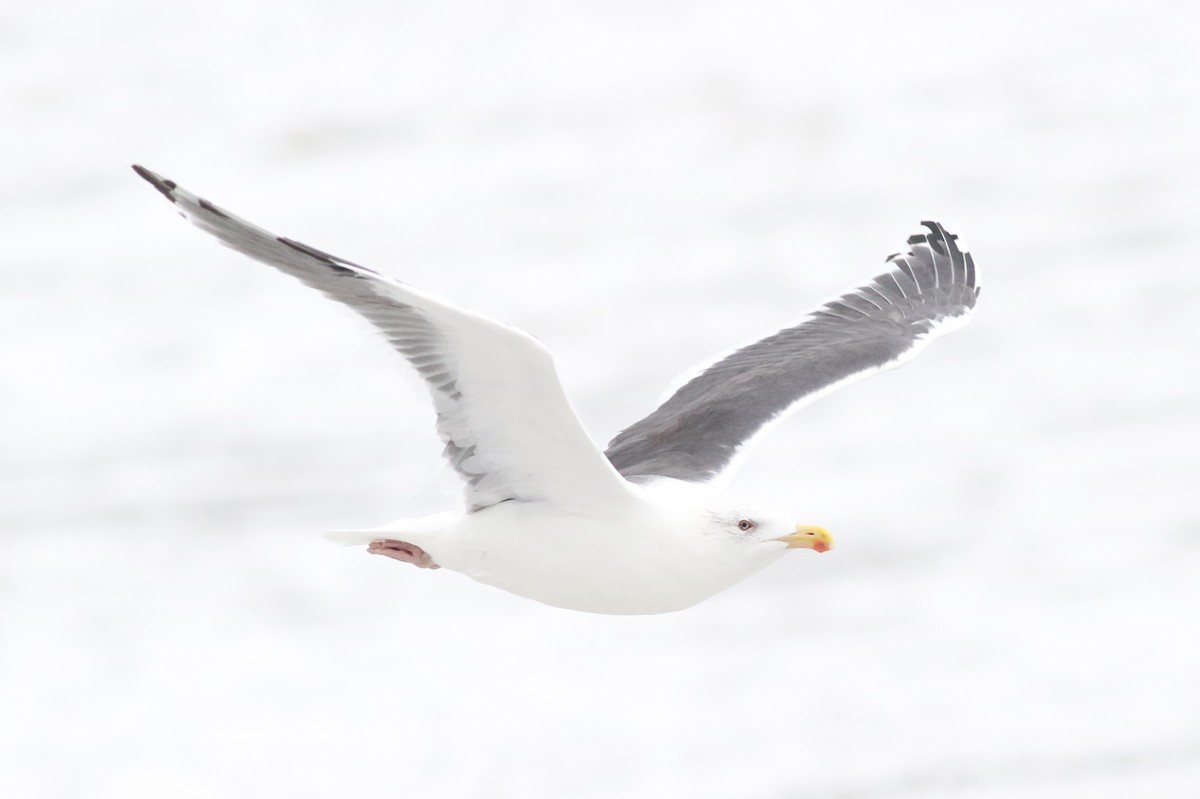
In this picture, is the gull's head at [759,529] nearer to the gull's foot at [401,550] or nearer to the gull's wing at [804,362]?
the gull's wing at [804,362]

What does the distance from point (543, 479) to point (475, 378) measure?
0.58 metres

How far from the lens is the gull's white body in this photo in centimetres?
823

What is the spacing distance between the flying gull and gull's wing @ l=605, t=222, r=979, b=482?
0.7 inches

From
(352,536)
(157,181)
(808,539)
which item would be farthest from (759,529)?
(157,181)

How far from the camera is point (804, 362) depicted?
10.2 metres

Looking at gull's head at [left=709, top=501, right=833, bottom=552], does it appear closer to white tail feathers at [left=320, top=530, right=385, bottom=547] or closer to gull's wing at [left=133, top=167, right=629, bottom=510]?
gull's wing at [left=133, top=167, right=629, bottom=510]

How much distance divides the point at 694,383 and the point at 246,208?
13190 mm

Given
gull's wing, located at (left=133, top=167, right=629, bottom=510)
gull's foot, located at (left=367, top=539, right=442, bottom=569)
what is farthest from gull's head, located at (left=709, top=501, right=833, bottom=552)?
gull's foot, located at (left=367, top=539, right=442, bottom=569)

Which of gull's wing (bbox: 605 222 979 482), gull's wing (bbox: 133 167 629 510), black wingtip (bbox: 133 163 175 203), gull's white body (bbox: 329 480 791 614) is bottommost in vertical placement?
gull's white body (bbox: 329 480 791 614)

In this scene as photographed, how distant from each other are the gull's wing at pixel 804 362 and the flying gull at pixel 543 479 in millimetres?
18

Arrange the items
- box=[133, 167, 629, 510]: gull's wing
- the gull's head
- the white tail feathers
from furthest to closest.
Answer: the gull's head < the white tail feathers < box=[133, 167, 629, 510]: gull's wing

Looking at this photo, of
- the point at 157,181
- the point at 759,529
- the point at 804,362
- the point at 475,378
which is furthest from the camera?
the point at 804,362

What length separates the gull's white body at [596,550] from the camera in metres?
8.23

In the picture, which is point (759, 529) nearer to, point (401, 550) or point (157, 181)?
point (401, 550)
